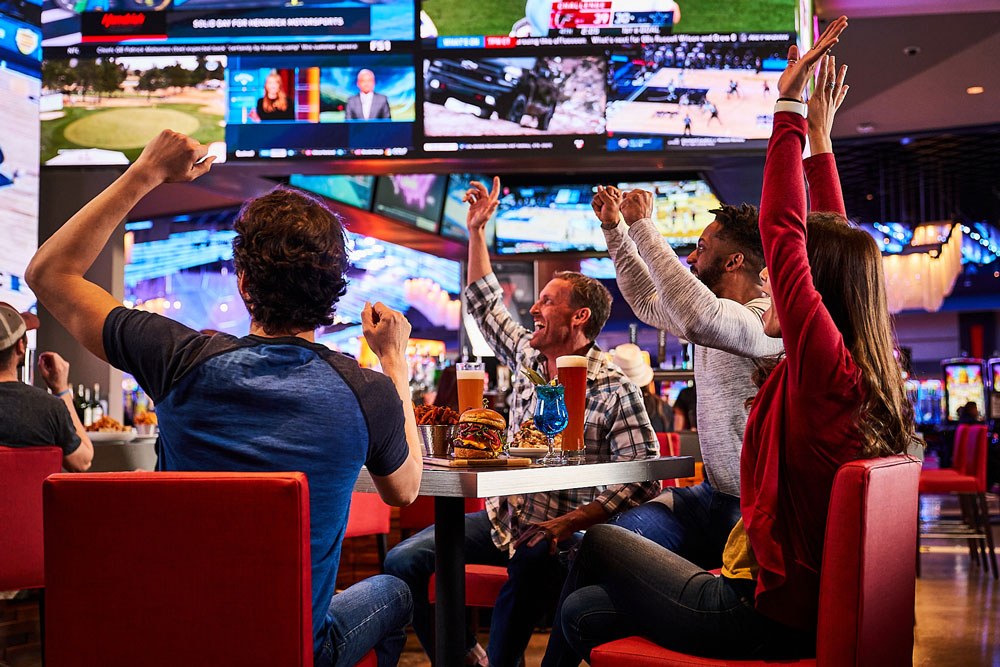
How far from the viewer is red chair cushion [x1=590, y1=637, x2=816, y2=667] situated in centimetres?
173

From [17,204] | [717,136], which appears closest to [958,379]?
[717,136]

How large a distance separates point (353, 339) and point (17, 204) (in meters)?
3.45

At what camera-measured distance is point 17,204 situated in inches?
209

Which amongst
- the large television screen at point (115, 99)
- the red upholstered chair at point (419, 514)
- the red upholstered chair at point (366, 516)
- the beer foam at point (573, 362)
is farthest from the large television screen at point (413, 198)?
the beer foam at point (573, 362)

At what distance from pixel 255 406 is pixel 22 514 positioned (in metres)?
2.06

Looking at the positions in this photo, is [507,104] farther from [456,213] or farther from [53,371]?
[456,213]

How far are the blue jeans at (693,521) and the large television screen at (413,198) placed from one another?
5.07 metres

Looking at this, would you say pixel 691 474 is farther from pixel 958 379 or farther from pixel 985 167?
pixel 958 379

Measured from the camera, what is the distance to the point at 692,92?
493cm

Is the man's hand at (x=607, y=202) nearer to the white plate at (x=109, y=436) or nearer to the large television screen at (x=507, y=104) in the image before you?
the large television screen at (x=507, y=104)

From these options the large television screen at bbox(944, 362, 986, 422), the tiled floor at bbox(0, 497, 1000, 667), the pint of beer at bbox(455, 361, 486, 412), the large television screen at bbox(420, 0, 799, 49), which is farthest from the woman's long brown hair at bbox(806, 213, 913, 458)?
the large television screen at bbox(944, 362, 986, 422)

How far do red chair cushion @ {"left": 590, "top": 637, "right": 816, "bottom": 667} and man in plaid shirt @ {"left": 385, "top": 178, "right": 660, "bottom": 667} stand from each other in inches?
27.1

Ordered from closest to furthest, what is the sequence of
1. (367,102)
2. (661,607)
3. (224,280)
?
(661,607) < (367,102) < (224,280)

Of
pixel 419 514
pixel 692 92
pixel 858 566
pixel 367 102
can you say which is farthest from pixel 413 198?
pixel 858 566
